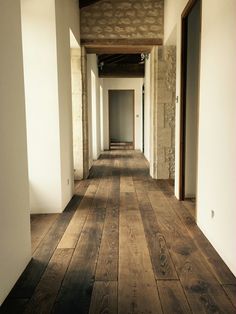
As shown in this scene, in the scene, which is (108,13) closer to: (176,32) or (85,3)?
(85,3)

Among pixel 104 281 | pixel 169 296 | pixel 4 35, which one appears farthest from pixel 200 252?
pixel 4 35

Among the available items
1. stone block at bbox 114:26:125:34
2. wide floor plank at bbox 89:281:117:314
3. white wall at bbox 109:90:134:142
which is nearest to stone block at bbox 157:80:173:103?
stone block at bbox 114:26:125:34

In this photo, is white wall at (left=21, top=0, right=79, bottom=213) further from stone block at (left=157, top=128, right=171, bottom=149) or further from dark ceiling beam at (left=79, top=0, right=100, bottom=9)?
stone block at (left=157, top=128, right=171, bottom=149)

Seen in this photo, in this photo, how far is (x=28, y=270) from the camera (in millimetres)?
2258

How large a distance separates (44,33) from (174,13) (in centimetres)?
207

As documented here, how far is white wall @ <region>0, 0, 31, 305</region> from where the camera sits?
1.85 meters

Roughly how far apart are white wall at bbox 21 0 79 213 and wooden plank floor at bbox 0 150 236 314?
1.10ft

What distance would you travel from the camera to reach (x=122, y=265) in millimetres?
2318

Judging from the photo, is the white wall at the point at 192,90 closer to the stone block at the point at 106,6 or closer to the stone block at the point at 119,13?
the stone block at the point at 119,13

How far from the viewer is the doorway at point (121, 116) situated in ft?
45.2

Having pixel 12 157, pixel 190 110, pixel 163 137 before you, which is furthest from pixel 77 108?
pixel 12 157

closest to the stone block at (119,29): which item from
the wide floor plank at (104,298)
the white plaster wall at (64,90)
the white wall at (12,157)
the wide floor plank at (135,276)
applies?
the white plaster wall at (64,90)

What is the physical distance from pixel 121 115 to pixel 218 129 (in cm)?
1165

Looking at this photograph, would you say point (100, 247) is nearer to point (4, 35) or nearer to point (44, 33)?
point (4, 35)
